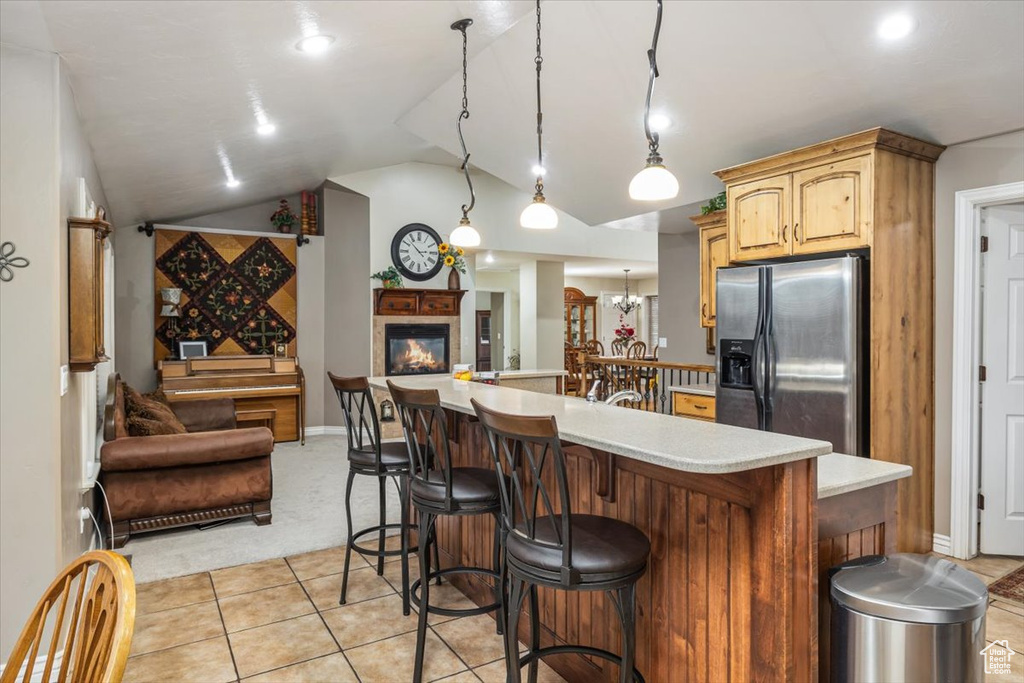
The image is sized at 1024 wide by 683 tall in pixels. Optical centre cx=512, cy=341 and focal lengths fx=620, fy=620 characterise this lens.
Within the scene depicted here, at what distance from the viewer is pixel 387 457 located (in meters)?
2.99

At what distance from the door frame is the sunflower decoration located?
3.61 meters

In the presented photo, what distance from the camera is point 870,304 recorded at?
3266 millimetres

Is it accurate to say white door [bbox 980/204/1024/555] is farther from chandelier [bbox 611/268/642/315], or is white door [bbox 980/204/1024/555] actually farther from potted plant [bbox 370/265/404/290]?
chandelier [bbox 611/268/642/315]

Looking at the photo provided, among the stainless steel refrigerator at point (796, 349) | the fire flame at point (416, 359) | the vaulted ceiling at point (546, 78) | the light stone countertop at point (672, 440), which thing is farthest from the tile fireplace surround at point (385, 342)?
the light stone countertop at point (672, 440)

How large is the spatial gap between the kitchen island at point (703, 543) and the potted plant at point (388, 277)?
16.6ft

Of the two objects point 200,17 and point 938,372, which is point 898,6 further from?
point 200,17

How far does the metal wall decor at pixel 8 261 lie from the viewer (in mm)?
2211

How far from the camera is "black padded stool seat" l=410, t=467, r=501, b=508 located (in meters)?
2.30

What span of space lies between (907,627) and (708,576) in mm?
486

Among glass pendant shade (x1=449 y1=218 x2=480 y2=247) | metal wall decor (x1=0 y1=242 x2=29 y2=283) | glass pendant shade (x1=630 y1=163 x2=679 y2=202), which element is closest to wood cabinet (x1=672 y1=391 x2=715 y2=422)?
glass pendant shade (x1=449 y1=218 x2=480 y2=247)

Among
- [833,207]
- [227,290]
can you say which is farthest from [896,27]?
[227,290]

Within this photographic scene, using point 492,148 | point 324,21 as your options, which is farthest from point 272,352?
point 324,21

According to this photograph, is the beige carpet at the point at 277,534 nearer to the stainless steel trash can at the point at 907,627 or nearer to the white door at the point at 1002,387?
the stainless steel trash can at the point at 907,627

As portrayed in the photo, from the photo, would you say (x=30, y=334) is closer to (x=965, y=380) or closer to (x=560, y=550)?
(x=560, y=550)
